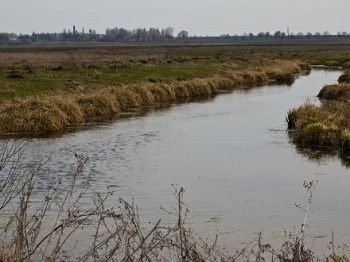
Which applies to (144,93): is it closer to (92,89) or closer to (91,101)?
(92,89)

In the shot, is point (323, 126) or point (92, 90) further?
point (92, 90)

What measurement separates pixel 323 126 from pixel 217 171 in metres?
5.95

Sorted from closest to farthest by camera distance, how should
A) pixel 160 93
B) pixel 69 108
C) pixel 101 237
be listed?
pixel 101 237 < pixel 69 108 < pixel 160 93

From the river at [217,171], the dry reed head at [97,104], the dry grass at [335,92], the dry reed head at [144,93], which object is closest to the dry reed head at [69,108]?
the dry reed head at [97,104]

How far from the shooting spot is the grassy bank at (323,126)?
19.6 metres

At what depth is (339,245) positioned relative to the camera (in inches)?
→ 399

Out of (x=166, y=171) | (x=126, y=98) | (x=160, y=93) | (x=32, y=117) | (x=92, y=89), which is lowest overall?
(x=166, y=171)

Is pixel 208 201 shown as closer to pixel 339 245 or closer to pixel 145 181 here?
pixel 145 181

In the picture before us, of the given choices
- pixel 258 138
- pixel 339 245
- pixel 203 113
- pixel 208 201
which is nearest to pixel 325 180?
pixel 208 201

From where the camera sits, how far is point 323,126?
811 inches

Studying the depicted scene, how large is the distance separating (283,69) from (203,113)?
1138 inches

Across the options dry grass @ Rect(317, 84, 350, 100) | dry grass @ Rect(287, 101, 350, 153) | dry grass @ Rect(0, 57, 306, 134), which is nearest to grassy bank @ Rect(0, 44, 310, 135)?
dry grass @ Rect(0, 57, 306, 134)

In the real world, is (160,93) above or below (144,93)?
below

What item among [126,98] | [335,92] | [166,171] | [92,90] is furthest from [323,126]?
[92,90]
